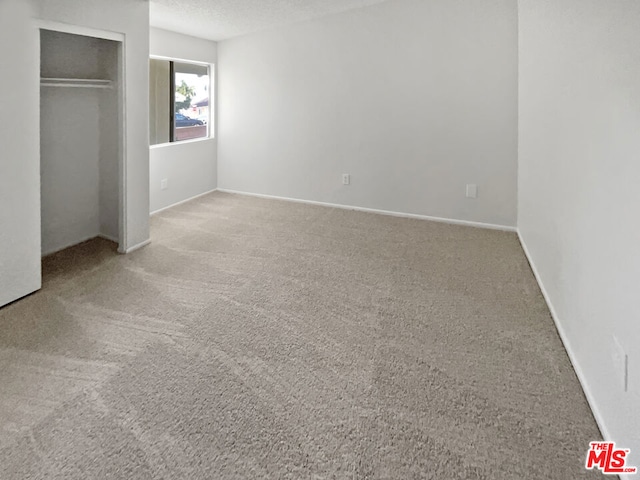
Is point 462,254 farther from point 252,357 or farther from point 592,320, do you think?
point 252,357

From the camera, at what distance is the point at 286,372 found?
2.27 m

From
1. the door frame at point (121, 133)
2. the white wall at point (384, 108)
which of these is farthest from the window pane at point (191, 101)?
the door frame at point (121, 133)

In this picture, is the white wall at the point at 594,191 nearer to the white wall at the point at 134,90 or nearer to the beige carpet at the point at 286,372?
the beige carpet at the point at 286,372

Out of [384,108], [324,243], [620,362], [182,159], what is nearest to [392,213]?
[384,108]

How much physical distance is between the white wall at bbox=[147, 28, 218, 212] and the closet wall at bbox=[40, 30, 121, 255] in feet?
3.48

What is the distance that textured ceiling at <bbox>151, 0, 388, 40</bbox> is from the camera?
4.50m

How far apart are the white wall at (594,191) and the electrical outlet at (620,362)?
11 millimetres

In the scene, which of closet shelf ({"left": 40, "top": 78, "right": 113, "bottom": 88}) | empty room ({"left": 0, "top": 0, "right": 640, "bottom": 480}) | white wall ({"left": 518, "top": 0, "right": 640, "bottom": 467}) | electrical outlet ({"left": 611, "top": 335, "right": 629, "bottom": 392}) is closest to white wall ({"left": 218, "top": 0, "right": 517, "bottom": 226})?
empty room ({"left": 0, "top": 0, "right": 640, "bottom": 480})

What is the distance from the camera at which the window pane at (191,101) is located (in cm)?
579

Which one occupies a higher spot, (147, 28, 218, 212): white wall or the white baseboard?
(147, 28, 218, 212): white wall

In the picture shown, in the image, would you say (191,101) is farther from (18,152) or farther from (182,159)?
(18,152)

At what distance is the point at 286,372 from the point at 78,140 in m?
3.01

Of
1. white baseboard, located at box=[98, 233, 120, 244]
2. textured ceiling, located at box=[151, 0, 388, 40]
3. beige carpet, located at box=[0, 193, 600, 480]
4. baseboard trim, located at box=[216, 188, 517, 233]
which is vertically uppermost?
textured ceiling, located at box=[151, 0, 388, 40]

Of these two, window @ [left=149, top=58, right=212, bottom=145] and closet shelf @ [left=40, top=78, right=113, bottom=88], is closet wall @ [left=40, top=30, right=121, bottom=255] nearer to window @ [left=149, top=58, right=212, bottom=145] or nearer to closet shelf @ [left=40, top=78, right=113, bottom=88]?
closet shelf @ [left=40, top=78, right=113, bottom=88]
